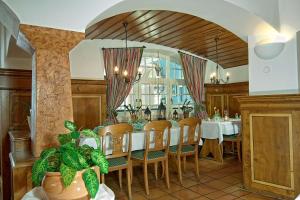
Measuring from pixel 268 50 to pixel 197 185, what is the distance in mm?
2118

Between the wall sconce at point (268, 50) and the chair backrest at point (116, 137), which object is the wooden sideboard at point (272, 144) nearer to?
the wall sconce at point (268, 50)

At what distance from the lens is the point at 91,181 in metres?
1.21

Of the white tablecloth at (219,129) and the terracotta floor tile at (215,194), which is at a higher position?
the white tablecloth at (219,129)

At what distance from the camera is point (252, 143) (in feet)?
9.70

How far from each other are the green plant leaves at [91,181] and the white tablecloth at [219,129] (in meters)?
3.54

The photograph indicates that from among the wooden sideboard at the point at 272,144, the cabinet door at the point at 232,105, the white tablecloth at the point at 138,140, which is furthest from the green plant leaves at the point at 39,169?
the cabinet door at the point at 232,105

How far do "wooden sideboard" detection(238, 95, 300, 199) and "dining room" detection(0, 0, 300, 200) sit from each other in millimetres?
12

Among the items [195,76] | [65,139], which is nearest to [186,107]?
[195,76]

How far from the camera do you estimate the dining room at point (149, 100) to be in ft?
5.85

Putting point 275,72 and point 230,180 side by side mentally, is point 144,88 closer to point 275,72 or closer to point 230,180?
point 230,180

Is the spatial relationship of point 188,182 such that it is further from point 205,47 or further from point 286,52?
point 205,47

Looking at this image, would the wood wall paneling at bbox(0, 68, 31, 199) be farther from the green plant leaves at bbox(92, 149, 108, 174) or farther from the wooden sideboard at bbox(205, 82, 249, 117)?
the wooden sideboard at bbox(205, 82, 249, 117)

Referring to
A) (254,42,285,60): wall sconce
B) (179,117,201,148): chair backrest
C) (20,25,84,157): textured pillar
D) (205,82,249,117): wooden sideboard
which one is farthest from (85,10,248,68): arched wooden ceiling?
(20,25,84,157): textured pillar

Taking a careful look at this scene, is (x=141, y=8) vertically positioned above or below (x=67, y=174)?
above
